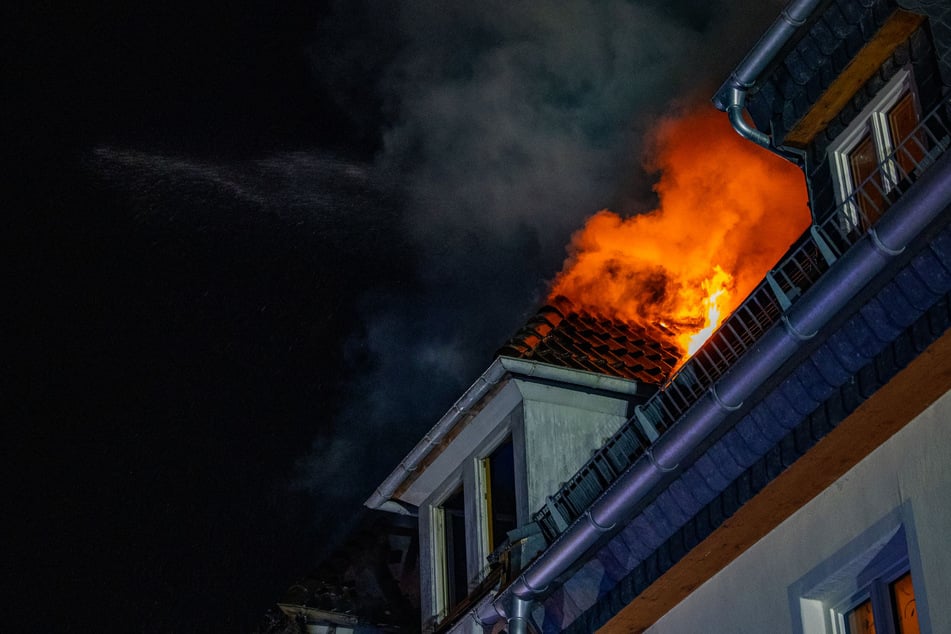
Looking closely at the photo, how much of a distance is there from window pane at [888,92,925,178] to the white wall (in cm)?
219

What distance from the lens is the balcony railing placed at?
37.5 ft

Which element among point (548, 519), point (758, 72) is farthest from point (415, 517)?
point (758, 72)

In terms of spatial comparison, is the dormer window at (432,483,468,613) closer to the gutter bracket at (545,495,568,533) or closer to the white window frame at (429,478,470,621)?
the white window frame at (429,478,470,621)

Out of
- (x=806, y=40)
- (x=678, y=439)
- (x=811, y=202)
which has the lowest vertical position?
(x=678, y=439)

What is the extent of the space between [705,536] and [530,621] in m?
3.14

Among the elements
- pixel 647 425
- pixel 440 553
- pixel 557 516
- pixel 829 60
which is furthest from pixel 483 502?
pixel 829 60

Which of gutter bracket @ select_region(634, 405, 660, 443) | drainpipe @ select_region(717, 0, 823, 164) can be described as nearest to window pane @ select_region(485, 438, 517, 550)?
gutter bracket @ select_region(634, 405, 660, 443)

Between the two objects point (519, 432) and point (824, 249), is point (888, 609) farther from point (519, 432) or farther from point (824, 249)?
point (519, 432)

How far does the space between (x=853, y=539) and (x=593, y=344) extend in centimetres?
766

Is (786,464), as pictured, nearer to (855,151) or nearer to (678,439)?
(678,439)

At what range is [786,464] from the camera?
38.0ft

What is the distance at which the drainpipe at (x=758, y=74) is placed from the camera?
13.3 m

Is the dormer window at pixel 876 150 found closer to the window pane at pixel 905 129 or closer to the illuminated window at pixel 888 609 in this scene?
the window pane at pixel 905 129

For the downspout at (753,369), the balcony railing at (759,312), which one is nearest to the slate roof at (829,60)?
the balcony railing at (759,312)
